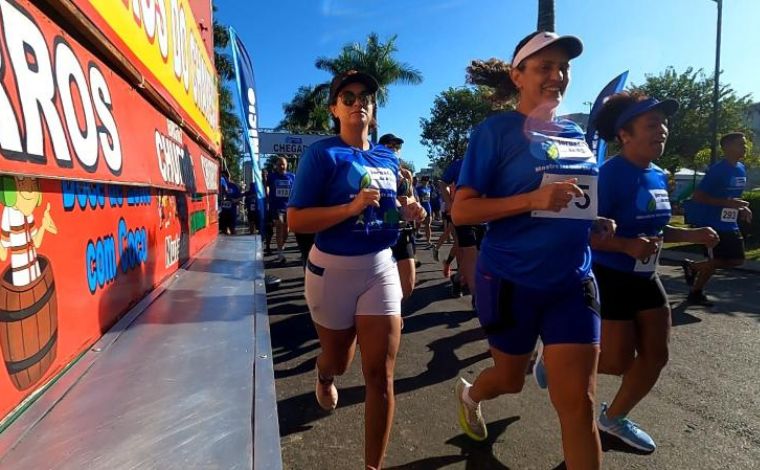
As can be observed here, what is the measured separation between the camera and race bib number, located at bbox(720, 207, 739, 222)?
563cm

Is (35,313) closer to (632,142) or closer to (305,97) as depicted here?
(632,142)

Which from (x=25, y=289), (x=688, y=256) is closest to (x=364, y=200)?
(x=25, y=289)

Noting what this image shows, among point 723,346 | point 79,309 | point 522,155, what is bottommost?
point 723,346

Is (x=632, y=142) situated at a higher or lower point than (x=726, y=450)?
higher

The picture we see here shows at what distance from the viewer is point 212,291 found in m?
3.62

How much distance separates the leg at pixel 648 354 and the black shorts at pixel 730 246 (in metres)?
4.16

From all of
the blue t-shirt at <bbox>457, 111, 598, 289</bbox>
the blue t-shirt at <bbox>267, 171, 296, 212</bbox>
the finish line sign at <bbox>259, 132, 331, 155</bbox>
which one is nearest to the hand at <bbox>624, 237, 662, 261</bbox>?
the blue t-shirt at <bbox>457, 111, 598, 289</bbox>

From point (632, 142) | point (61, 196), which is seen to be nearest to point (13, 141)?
point (61, 196)

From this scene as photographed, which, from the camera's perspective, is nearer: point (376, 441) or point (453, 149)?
point (376, 441)

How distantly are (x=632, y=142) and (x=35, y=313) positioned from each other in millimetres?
2930

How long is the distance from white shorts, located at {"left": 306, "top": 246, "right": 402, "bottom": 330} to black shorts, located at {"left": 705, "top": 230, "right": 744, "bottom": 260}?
5.37 meters

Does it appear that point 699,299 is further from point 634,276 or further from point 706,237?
point 634,276

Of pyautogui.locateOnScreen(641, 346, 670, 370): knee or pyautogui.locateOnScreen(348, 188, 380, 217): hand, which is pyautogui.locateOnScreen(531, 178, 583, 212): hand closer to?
pyautogui.locateOnScreen(348, 188, 380, 217): hand

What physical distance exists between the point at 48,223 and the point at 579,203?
206cm
